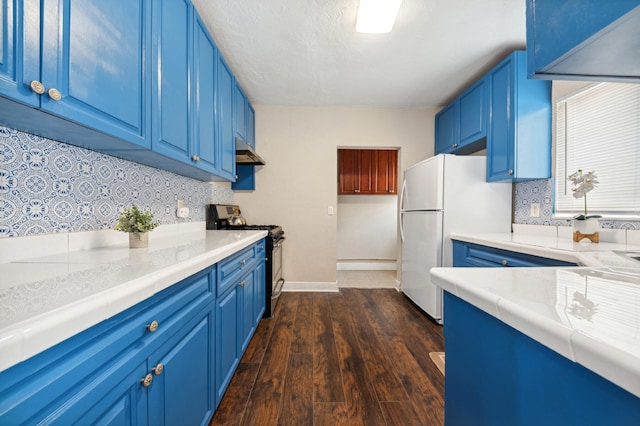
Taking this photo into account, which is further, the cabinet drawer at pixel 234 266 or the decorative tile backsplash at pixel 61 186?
the cabinet drawer at pixel 234 266

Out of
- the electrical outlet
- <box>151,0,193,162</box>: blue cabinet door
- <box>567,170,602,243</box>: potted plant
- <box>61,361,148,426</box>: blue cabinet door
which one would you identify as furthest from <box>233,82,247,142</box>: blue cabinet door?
the electrical outlet

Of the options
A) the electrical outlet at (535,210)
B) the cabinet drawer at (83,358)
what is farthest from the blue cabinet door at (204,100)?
the electrical outlet at (535,210)

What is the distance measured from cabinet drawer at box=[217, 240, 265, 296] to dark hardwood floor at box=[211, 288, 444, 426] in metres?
0.65

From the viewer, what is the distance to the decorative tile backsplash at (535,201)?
2127 mm

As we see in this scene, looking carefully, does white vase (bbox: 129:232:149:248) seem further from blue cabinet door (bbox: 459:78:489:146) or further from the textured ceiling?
blue cabinet door (bbox: 459:78:489:146)

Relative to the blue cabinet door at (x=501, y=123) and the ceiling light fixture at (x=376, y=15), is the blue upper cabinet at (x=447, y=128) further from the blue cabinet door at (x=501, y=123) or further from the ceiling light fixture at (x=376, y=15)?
the ceiling light fixture at (x=376, y=15)

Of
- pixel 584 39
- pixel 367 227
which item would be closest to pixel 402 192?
pixel 367 227

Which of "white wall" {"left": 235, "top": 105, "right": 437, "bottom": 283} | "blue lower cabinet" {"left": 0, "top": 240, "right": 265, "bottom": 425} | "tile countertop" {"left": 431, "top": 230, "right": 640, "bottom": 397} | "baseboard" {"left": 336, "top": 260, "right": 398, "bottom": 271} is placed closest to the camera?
"tile countertop" {"left": 431, "top": 230, "right": 640, "bottom": 397}

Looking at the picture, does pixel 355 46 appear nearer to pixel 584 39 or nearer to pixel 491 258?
pixel 584 39

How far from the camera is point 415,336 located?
2.18 meters

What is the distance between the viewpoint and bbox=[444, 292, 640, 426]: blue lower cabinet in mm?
364

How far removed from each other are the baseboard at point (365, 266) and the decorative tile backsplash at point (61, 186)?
3608 millimetres

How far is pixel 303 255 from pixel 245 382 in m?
1.86

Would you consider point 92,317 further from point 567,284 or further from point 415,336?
point 415,336
